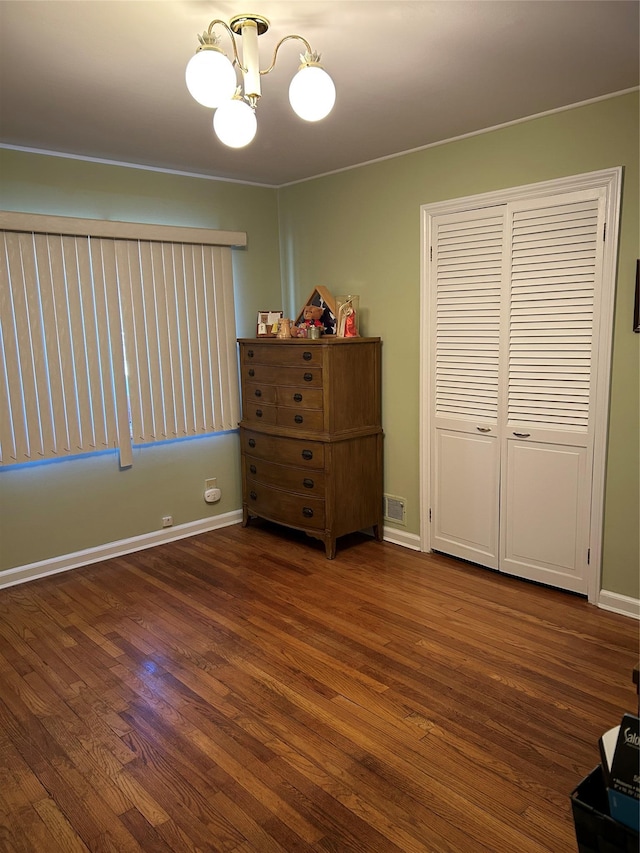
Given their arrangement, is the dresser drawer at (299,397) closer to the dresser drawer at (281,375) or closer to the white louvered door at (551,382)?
the dresser drawer at (281,375)

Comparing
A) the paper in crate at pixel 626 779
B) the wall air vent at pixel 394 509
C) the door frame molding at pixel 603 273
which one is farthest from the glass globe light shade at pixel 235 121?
the wall air vent at pixel 394 509

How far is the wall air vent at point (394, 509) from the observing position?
4113 mm

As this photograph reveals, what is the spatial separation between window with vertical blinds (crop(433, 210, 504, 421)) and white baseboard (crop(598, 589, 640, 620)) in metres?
1.11

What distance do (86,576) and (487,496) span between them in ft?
8.11

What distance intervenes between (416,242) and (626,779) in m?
3.27

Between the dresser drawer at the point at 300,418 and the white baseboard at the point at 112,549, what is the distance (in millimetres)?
983

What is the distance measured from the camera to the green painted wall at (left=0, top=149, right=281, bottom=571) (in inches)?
141

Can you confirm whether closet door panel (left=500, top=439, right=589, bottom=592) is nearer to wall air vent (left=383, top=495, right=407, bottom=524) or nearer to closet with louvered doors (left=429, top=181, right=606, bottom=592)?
closet with louvered doors (left=429, top=181, right=606, bottom=592)

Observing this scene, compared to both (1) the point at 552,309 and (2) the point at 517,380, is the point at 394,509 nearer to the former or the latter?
(2) the point at 517,380

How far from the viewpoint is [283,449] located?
4094 millimetres

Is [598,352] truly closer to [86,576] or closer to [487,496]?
[487,496]

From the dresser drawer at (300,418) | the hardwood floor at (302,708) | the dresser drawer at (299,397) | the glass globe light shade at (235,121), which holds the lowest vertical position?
the hardwood floor at (302,708)

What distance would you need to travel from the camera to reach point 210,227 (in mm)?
4305

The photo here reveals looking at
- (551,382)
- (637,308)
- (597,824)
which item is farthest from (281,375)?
(597,824)
